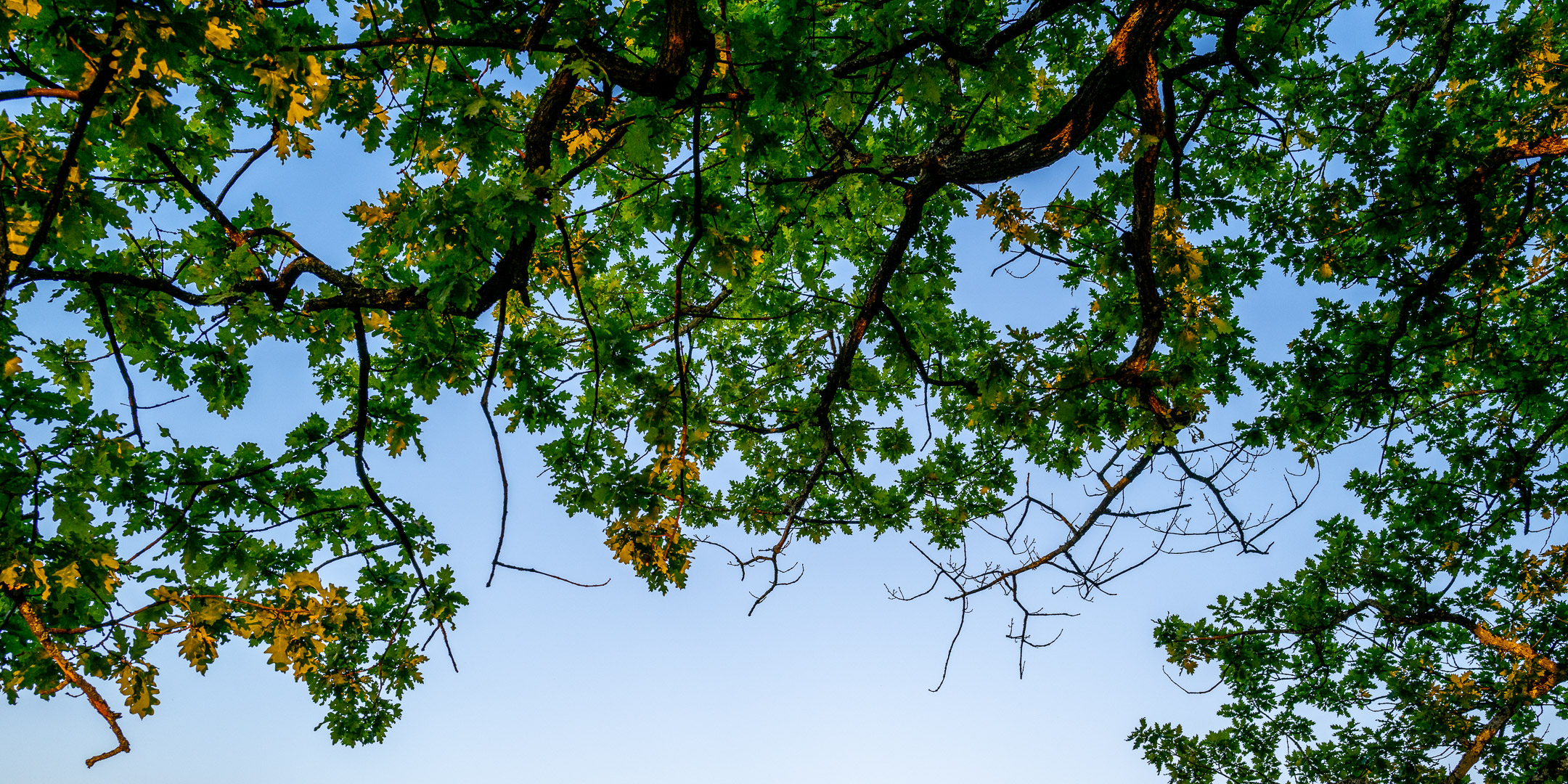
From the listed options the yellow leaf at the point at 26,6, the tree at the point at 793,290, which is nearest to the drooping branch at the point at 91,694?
the tree at the point at 793,290

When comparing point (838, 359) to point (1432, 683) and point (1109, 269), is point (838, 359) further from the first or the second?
point (1432, 683)

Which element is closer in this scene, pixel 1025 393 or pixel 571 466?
pixel 1025 393

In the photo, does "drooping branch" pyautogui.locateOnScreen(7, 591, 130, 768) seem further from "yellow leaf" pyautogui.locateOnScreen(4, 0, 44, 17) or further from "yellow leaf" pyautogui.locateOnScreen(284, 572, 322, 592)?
"yellow leaf" pyautogui.locateOnScreen(4, 0, 44, 17)

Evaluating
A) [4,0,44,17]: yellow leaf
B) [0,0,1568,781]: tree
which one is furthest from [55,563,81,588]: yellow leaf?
[4,0,44,17]: yellow leaf

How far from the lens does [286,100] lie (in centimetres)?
266

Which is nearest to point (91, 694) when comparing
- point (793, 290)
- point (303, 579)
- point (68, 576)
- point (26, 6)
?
point (303, 579)

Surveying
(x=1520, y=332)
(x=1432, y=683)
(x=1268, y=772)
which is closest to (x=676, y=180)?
(x=1520, y=332)

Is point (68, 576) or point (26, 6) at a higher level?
point (26, 6)

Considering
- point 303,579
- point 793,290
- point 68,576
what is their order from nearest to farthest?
point 303,579
point 68,576
point 793,290

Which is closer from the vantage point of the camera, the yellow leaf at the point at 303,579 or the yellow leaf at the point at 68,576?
the yellow leaf at the point at 303,579

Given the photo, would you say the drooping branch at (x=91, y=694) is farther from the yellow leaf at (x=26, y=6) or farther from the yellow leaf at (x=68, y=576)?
the yellow leaf at (x=26, y=6)

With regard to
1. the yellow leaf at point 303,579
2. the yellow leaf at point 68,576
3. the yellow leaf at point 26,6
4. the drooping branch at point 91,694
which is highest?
the yellow leaf at point 26,6

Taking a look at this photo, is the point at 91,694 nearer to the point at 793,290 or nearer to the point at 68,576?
the point at 68,576

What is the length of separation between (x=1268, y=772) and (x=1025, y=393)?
311 inches
